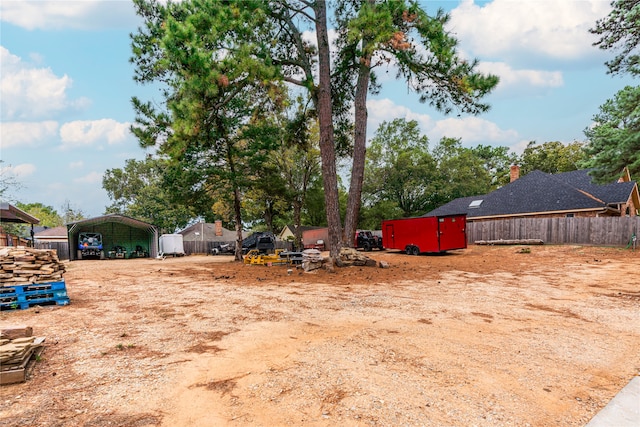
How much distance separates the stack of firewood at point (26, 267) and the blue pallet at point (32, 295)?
0.52 feet

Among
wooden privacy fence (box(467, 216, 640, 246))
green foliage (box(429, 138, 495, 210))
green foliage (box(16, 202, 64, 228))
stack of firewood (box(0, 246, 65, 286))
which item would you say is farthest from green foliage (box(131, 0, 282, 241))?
green foliage (box(16, 202, 64, 228))

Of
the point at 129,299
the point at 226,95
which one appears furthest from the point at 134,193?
the point at 129,299

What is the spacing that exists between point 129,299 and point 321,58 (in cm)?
1067

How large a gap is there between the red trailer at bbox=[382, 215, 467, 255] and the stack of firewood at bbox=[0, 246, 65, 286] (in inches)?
670

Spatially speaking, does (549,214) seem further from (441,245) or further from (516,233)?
(441,245)

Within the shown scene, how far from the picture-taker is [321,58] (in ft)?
42.2

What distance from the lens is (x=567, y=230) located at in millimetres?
20266

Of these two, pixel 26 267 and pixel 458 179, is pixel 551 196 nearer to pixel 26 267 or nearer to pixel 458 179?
pixel 458 179

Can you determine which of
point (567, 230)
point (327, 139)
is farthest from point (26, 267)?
point (567, 230)

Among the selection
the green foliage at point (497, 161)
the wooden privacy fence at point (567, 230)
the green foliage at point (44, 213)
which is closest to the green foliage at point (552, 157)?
the green foliage at point (497, 161)

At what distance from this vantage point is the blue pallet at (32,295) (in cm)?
702

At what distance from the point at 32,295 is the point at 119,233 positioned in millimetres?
29363

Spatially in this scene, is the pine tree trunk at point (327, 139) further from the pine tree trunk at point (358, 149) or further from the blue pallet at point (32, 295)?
the blue pallet at point (32, 295)

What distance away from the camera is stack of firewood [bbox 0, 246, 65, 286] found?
282 inches
